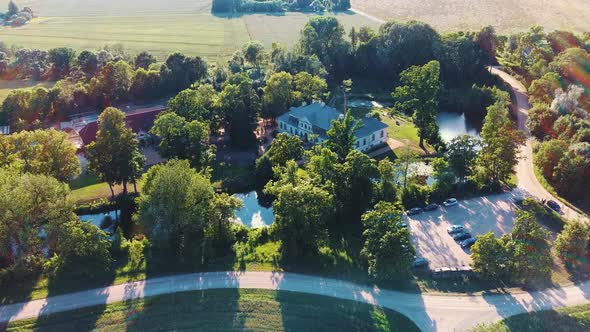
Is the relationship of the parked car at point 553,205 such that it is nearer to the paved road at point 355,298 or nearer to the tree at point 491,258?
the paved road at point 355,298

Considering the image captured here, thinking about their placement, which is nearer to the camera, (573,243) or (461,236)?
(573,243)

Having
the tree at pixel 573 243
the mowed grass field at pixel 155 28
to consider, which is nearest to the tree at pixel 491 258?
the tree at pixel 573 243

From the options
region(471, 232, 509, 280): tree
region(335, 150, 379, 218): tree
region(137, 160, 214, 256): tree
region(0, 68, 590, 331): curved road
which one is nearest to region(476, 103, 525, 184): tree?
region(335, 150, 379, 218): tree

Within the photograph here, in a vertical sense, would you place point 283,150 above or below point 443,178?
above

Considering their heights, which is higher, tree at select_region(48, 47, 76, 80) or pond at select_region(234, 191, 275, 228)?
tree at select_region(48, 47, 76, 80)

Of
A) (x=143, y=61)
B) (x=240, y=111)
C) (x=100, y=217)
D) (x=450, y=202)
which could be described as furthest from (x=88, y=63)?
(x=450, y=202)

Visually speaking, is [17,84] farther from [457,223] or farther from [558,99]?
[558,99]

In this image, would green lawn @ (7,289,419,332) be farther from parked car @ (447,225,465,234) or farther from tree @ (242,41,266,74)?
tree @ (242,41,266,74)

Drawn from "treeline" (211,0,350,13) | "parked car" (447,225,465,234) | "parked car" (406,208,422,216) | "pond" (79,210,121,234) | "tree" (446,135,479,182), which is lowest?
"pond" (79,210,121,234)
